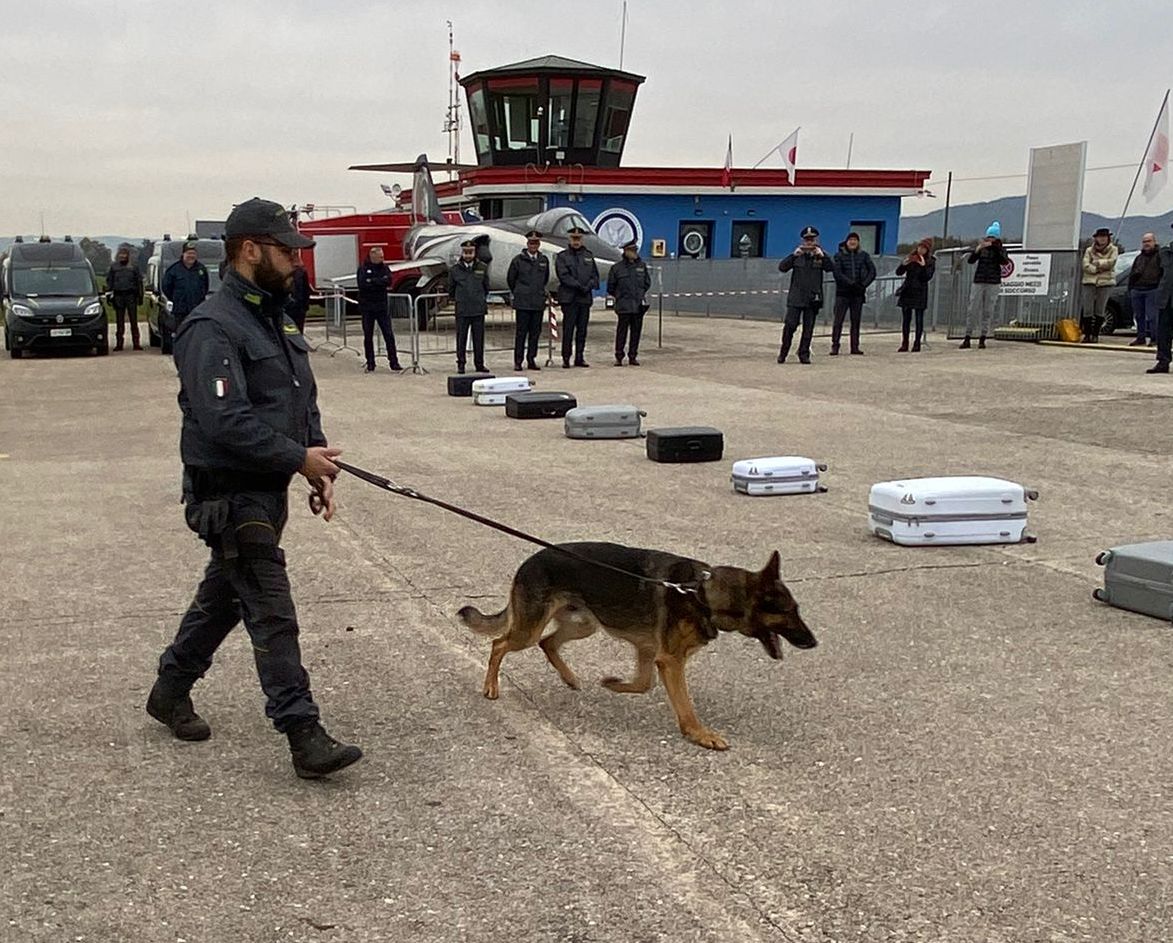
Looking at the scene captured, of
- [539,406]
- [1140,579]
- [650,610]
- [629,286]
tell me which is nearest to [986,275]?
[629,286]

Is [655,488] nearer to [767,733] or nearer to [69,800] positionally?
[767,733]

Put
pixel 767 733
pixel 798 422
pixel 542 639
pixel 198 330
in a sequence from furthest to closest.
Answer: pixel 798 422 → pixel 542 639 → pixel 767 733 → pixel 198 330

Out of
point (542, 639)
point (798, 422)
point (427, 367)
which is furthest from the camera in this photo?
point (427, 367)

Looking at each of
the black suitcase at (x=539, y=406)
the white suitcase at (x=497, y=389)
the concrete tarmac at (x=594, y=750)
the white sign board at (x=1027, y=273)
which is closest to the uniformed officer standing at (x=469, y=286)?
the white suitcase at (x=497, y=389)

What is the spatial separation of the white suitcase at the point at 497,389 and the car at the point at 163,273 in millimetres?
10305

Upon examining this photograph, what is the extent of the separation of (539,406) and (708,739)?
889 cm

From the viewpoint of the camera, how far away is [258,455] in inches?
145

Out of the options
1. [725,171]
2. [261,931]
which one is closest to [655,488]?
[261,931]

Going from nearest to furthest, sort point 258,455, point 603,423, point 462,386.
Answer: point 258,455 < point 603,423 < point 462,386

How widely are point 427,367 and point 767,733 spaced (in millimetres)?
16179

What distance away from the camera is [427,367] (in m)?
19.9

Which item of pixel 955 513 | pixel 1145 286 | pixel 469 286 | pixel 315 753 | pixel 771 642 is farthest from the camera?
pixel 1145 286

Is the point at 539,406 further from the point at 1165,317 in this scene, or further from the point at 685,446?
the point at 1165,317

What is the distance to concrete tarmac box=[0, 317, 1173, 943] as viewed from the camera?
10.3 ft
